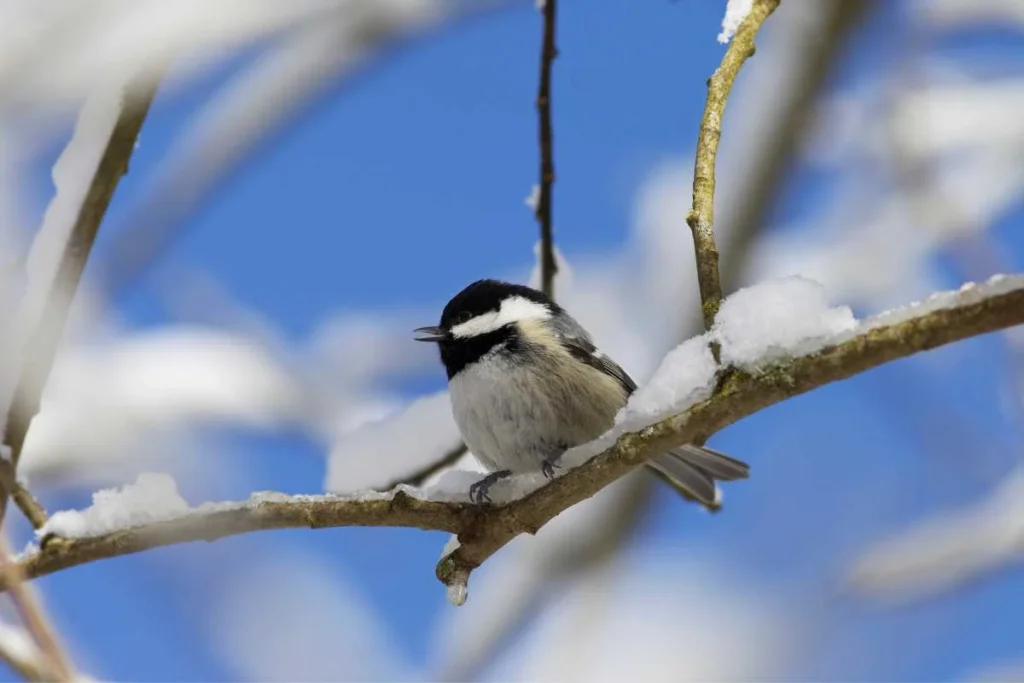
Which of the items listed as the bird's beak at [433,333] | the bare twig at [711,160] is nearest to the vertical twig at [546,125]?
the bird's beak at [433,333]

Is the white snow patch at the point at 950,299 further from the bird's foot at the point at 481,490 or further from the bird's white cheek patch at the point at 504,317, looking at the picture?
the bird's white cheek patch at the point at 504,317

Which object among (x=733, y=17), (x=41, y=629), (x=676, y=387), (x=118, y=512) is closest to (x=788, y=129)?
(x=733, y=17)

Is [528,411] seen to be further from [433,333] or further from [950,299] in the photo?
[950,299]

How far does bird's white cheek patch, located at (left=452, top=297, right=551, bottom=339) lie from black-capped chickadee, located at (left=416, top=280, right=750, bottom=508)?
50 mm

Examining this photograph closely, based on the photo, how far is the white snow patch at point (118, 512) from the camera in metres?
1.98

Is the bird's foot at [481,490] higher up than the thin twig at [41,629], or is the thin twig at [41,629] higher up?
the bird's foot at [481,490]

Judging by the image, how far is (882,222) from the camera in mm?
5742

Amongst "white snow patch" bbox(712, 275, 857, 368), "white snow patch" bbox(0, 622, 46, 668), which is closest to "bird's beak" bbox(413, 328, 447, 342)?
"white snow patch" bbox(0, 622, 46, 668)

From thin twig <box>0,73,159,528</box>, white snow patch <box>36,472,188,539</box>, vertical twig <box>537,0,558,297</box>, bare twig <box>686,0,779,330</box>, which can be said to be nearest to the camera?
bare twig <box>686,0,779,330</box>

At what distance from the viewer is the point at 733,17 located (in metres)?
2.04

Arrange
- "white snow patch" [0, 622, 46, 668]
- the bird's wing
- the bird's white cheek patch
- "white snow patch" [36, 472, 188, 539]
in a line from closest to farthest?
"white snow patch" [0, 622, 46, 668], "white snow patch" [36, 472, 188, 539], the bird's wing, the bird's white cheek patch

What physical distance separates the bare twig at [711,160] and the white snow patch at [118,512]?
1.04m

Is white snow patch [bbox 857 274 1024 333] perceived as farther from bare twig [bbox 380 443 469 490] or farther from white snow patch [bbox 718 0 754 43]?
bare twig [bbox 380 443 469 490]

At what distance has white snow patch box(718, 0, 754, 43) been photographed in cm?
202
